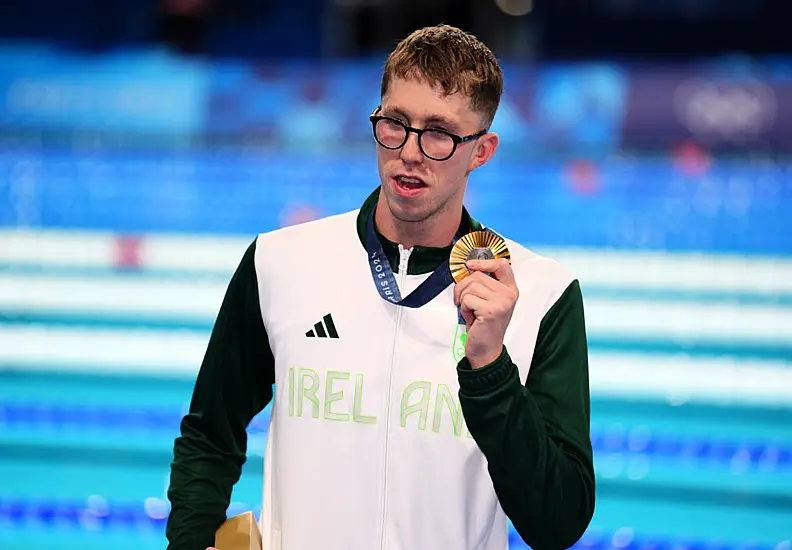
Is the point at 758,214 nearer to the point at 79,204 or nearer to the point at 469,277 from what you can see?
the point at 79,204

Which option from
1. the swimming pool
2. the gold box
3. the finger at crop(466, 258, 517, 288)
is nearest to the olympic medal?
the finger at crop(466, 258, 517, 288)

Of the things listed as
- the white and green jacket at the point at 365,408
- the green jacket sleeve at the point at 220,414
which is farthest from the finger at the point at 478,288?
the green jacket sleeve at the point at 220,414

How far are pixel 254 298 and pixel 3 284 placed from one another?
17.1ft

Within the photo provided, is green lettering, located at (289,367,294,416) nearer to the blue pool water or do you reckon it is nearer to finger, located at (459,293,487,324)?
finger, located at (459,293,487,324)

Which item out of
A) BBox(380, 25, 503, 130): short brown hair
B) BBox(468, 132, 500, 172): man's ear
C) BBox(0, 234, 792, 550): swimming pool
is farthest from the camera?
BBox(0, 234, 792, 550): swimming pool

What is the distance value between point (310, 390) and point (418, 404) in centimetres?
18

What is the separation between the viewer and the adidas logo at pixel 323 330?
1658 millimetres

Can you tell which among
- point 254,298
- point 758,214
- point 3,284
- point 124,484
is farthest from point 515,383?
point 758,214

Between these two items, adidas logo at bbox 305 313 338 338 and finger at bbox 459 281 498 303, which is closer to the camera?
finger at bbox 459 281 498 303

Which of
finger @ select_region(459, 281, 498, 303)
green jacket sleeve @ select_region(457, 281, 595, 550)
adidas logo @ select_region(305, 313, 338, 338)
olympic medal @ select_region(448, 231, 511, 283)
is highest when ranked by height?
olympic medal @ select_region(448, 231, 511, 283)

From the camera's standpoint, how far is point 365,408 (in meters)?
1.62

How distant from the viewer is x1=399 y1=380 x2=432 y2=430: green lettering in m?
1.60

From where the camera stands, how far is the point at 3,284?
6434mm

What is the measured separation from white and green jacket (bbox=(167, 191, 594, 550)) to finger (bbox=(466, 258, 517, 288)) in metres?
0.23
